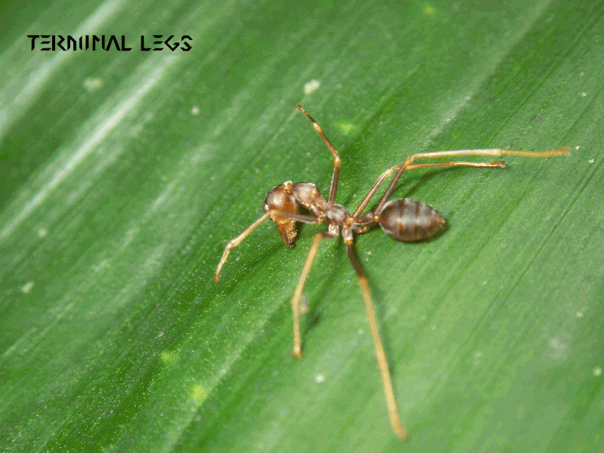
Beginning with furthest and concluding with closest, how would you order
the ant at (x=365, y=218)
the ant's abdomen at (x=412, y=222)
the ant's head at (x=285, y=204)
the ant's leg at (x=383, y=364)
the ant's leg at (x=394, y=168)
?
the ant's head at (x=285, y=204) < the ant's leg at (x=394, y=168) < the ant's abdomen at (x=412, y=222) < the ant at (x=365, y=218) < the ant's leg at (x=383, y=364)

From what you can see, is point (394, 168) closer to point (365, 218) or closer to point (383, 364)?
point (365, 218)

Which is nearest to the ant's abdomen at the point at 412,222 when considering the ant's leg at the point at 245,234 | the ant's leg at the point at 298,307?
the ant's leg at the point at 298,307

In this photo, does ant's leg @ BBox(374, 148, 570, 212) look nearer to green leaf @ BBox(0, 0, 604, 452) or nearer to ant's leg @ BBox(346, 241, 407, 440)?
green leaf @ BBox(0, 0, 604, 452)

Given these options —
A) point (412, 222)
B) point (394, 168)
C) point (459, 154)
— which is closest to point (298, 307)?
point (412, 222)

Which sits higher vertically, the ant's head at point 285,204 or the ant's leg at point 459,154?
the ant's head at point 285,204

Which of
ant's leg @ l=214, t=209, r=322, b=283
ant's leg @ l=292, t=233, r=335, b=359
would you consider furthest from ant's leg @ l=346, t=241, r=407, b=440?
ant's leg @ l=214, t=209, r=322, b=283

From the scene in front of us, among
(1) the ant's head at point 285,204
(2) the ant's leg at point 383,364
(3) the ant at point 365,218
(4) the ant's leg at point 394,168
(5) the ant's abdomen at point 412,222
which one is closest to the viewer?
(2) the ant's leg at point 383,364

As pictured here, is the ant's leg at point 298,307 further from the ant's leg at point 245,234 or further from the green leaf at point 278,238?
the ant's leg at point 245,234

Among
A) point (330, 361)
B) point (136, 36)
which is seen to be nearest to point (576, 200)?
point (330, 361)
